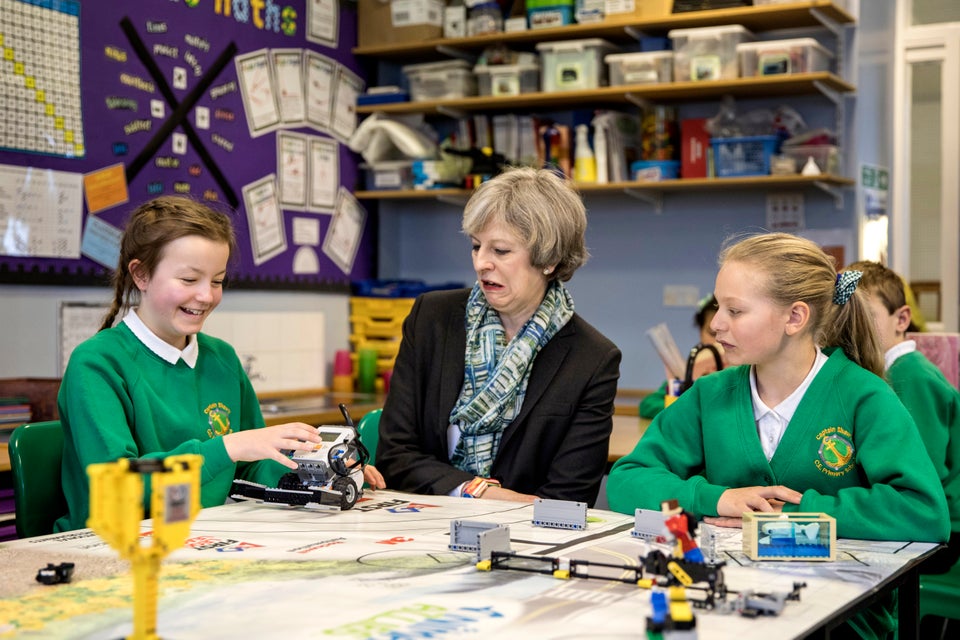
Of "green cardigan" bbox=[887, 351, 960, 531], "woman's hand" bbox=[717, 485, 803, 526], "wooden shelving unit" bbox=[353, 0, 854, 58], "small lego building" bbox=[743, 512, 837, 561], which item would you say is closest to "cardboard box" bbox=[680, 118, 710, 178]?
"wooden shelving unit" bbox=[353, 0, 854, 58]

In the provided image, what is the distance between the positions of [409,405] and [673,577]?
112cm

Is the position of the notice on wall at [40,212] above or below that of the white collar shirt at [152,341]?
above

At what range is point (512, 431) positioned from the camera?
2.27 meters

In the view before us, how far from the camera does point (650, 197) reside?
15.5 feet

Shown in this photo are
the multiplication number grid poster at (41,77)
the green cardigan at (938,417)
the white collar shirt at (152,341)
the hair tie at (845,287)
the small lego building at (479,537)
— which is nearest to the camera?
the small lego building at (479,537)

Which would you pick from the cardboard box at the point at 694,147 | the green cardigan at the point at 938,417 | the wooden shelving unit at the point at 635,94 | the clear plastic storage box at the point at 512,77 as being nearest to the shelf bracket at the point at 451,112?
the wooden shelving unit at the point at 635,94

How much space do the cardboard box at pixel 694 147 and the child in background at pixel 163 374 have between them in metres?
2.56

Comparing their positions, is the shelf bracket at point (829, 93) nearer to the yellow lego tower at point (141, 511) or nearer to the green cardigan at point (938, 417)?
the green cardigan at point (938, 417)

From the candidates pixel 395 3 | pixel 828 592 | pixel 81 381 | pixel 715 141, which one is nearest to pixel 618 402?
pixel 715 141

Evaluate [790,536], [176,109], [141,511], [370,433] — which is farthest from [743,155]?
[141,511]

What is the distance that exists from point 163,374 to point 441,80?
120 inches

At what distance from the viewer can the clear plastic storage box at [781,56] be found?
4.11 m

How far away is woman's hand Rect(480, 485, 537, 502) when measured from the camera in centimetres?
213

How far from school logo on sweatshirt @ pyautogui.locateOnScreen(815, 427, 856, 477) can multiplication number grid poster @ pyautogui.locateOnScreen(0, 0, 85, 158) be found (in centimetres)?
270
